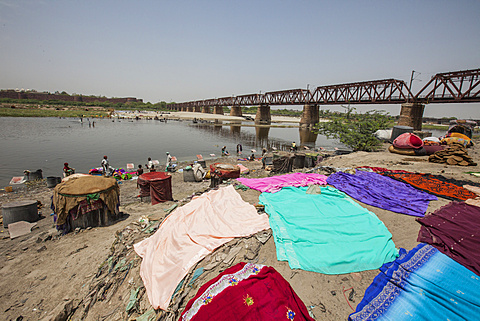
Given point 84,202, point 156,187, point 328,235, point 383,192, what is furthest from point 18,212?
point 383,192

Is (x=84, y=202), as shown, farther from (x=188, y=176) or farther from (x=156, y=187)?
(x=188, y=176)

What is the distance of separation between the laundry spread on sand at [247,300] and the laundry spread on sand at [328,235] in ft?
3.52

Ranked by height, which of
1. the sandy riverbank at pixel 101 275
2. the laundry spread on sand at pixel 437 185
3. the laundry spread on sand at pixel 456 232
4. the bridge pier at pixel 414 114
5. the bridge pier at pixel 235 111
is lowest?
the sandy riverbank at pixel 101 275

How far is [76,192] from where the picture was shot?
6.80 metres

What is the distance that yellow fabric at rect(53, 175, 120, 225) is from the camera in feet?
22.1

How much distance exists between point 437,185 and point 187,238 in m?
8.83

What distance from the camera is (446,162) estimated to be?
1148 cm

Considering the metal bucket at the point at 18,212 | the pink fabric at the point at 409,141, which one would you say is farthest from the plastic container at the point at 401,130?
the metal bucket at the point at 18,212

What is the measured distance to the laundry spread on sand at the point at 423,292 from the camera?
113 inches

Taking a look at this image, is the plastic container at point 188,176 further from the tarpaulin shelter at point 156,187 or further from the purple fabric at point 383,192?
the purple fabric at point 383,192

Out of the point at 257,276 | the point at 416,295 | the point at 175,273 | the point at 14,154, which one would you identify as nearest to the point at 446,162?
the point at 416,295

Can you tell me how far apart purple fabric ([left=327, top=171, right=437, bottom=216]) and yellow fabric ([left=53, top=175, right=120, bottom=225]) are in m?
8.39

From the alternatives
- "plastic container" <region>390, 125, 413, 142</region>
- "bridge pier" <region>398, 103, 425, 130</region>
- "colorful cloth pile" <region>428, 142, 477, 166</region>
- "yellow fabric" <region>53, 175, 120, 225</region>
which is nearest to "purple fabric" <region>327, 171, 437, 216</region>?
"colorful cloth pile" <region>428, 142, 477, 166</region>

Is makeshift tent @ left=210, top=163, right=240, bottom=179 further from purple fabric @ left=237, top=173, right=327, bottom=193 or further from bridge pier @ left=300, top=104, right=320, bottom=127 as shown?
bridge pier @ left=300, top=104, right=320, bottom=127
